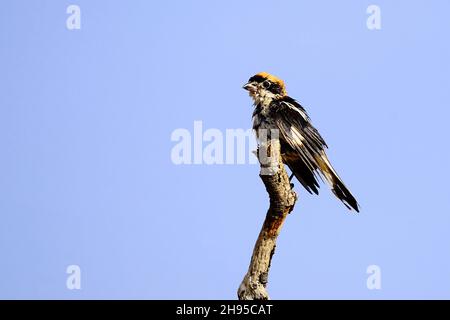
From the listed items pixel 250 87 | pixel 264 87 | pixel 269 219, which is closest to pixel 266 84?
pixel 264 87

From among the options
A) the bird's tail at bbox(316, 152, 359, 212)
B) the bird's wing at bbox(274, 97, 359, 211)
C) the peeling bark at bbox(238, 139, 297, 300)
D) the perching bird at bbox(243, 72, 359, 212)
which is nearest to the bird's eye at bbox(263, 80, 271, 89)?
the perching bird at bbox(243, 72, 359, 212)

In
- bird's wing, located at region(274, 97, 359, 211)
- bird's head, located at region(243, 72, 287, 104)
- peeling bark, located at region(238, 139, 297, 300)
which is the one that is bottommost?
peeling bark, located at region(238, 139, 297, 300)

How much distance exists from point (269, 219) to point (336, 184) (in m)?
1.79

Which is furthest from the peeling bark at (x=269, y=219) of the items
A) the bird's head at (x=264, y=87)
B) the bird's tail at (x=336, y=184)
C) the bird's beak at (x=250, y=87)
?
the bird's beak at (x=250, y=87)

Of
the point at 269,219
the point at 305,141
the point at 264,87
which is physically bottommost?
the point at 269,219

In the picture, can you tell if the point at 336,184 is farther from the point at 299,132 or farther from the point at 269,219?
the point at 269,219

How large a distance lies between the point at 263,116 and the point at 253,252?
2618mm

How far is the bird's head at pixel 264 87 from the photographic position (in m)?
10.7

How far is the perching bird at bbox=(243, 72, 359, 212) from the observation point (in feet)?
32.7

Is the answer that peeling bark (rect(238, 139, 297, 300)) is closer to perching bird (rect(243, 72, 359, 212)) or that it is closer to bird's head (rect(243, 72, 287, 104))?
perching bird (rect(243, 72, 359, 212))

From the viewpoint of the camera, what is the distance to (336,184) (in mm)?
9742
